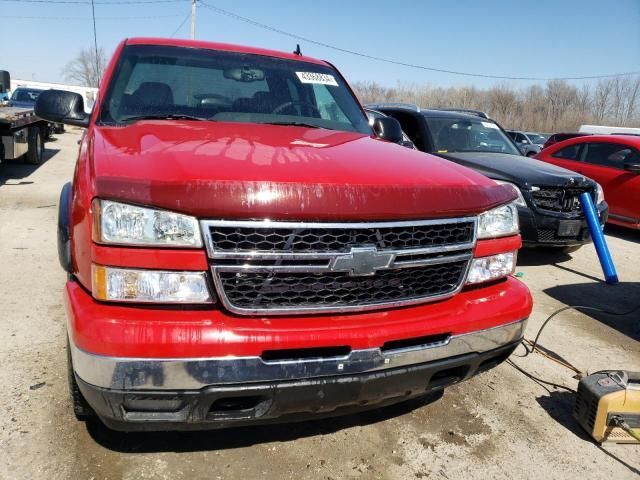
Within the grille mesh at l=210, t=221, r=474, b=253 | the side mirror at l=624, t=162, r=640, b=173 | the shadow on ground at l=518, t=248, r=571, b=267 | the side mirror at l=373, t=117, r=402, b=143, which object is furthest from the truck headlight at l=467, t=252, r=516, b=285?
the side mirror at l=624, t=162, r=640, b=173

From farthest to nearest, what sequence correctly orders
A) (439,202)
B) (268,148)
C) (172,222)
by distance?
(268,148)
(439,202)
(172,222)

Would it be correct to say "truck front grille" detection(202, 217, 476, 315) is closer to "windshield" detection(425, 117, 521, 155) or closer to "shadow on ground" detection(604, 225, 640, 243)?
"windshield" detection(425, 117, 521, 155)

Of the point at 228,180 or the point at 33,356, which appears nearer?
the point at 228,180

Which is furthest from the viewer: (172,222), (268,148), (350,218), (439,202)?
(268,148)

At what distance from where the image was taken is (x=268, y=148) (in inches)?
86.8

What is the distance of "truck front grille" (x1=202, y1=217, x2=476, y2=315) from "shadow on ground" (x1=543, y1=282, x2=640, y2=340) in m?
3.05

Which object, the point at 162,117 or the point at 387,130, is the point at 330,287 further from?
the point at 387,130

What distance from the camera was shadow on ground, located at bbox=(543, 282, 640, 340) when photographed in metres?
4.37

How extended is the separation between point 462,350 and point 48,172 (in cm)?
1132

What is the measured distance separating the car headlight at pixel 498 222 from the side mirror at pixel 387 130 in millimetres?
1469

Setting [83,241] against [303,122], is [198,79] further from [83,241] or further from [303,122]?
[83,241]

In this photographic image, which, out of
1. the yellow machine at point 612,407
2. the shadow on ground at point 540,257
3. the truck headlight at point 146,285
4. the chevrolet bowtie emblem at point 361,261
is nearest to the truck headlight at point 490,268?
the chevrolet bowtie emblem at point 361,261

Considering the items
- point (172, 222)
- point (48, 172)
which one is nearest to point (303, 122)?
point (172, 222)

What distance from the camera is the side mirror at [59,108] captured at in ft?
9.98
